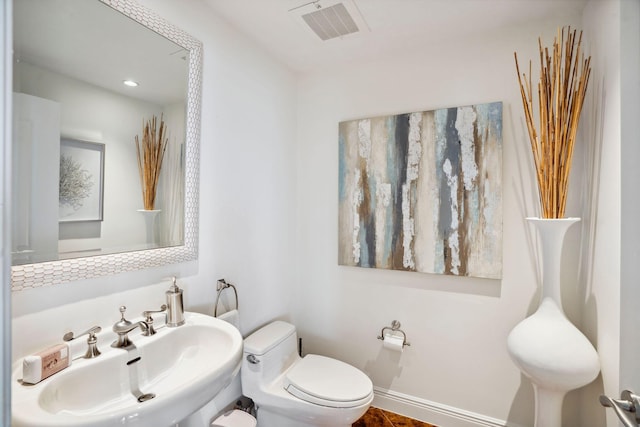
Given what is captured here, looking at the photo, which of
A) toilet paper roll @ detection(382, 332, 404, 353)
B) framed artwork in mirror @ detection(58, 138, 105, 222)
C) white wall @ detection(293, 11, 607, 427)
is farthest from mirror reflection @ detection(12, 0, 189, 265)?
toilet paper roll @ detection(382, 332, 404, 353)

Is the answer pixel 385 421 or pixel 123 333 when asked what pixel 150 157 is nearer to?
pixel 123 333

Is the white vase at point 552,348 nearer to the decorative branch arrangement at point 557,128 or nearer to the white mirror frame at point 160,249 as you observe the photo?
the decorative branch arrangement at point 557,128

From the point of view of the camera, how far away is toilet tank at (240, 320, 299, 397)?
5.30 feet

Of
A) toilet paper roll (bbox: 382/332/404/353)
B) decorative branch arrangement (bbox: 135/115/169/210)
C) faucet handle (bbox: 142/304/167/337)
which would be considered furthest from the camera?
toilet paper roll (bbox: 382/332/404/353)

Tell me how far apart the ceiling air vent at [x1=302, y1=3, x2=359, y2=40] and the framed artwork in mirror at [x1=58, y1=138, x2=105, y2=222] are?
1213 millimetres

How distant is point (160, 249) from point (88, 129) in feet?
1.71

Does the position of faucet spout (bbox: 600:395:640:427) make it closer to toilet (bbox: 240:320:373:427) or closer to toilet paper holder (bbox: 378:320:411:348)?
toilet (bbox: 240:320:373:427)

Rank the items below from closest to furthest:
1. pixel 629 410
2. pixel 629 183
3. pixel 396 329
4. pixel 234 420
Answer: pixel 629 410 < pixel 629 183 < pixel 234 420 < pixel 396 329

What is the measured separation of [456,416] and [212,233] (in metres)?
1.77

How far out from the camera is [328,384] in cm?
161

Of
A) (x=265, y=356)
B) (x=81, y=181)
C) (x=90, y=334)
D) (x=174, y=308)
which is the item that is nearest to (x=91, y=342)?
(x=90, y=334)

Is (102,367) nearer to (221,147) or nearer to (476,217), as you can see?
(221,147)

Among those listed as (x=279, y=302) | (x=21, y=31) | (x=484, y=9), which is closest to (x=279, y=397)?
(x=279, y=302)

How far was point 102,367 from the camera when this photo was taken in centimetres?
99
